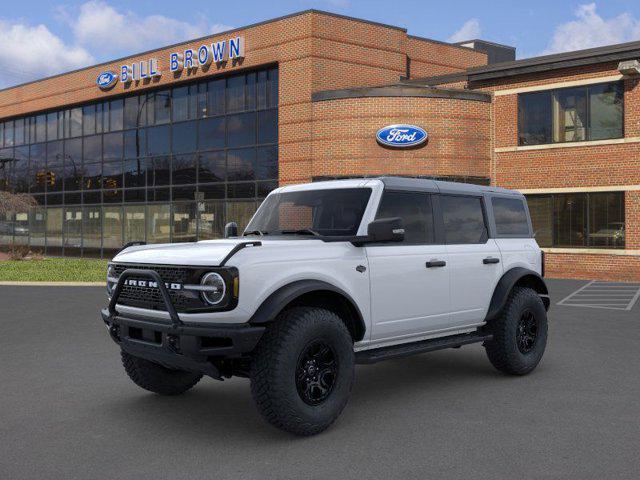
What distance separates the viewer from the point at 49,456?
192 inches

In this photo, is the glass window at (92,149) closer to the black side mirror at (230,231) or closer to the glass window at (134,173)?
the glass window at (134,173)

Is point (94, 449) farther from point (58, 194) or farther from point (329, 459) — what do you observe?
point (58, 194)

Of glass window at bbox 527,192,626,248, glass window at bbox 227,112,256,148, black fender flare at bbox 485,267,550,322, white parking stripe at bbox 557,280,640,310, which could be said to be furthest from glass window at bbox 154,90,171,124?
black fender flare at bbox 485,267,550,322

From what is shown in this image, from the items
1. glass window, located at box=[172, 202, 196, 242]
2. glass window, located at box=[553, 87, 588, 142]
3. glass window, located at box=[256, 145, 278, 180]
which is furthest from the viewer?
glass window, located at box=[172, 202, 196, 242]

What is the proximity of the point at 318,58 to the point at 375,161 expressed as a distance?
4.62 metres

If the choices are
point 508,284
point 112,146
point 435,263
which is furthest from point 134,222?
point 435,263

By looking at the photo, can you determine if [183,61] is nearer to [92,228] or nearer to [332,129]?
[332,129]

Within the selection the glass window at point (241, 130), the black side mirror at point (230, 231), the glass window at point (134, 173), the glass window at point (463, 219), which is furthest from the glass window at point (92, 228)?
the glass window at point (463, 219)

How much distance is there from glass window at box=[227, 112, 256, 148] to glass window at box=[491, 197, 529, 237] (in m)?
20.0

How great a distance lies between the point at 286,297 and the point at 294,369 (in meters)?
0.54

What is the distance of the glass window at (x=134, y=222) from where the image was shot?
31.7 m

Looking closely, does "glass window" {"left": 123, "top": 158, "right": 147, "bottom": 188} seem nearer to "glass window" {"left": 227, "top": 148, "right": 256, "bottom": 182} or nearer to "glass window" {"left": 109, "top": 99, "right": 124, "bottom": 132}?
"glass window" {"left": 109, "top": 99, "right": 124, "bottom": 132}

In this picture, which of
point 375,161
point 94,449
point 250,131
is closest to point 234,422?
point 94,449

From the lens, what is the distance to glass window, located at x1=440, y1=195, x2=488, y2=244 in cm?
694
